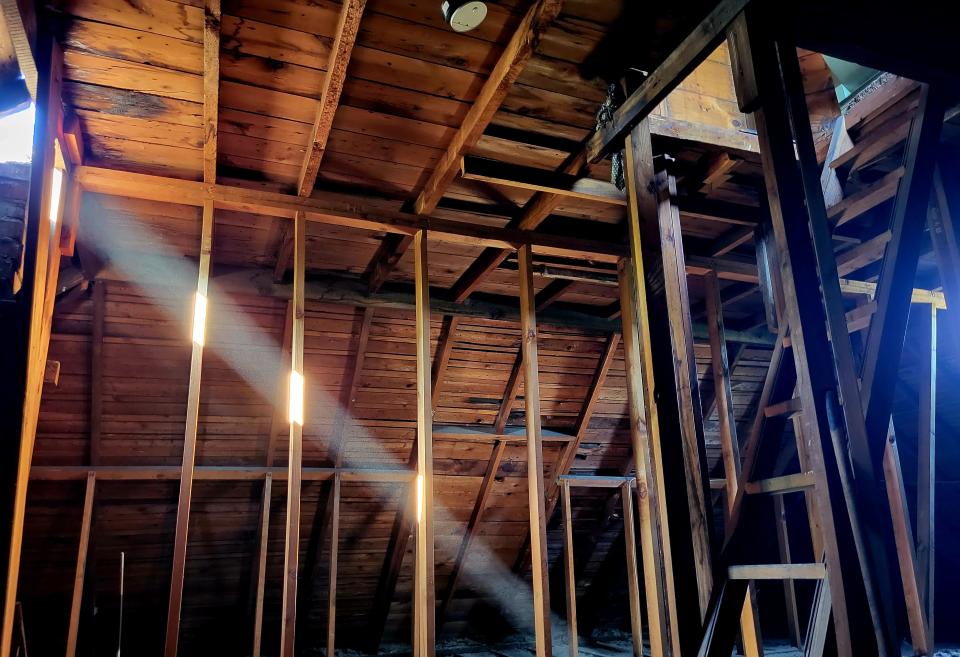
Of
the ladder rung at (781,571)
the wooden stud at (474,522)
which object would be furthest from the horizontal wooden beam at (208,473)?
the ladder rung at (781,571)

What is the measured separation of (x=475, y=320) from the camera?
5.88 metres

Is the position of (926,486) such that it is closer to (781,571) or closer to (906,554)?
(906,554)

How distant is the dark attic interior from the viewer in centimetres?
214

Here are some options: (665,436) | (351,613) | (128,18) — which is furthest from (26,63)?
(351,613)

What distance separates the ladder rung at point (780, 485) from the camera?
193 centimetres

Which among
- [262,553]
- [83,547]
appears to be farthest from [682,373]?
[83,547]

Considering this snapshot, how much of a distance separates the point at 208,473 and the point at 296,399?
110 inches

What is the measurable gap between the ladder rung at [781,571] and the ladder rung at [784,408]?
459 mm

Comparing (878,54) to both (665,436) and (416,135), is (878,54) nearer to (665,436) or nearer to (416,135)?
(665,436)

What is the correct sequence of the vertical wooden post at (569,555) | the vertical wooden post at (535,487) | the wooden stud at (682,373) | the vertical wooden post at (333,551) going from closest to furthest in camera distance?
1. the wooden stud at (682,373)
2. the vertical wooden post at (535,487)
3. the vertical wooden post at (333,551)
4. the vertical wooden post at (569,555)

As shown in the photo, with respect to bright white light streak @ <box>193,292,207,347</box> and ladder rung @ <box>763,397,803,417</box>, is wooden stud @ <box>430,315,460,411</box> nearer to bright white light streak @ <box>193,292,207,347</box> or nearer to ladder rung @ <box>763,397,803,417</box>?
bright white light streak @ <box>193,292,207,347</box>

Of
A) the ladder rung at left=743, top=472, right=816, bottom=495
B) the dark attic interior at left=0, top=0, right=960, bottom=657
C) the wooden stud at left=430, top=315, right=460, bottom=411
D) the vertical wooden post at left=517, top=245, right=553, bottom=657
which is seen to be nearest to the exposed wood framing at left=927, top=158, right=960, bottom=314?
the dark attic interior at left=0, top=0, right=960, bottom=657

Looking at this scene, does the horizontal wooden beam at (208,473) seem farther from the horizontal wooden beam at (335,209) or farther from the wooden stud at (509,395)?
the horizontal wooden beam at (335,209)

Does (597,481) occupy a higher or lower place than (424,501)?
higher
